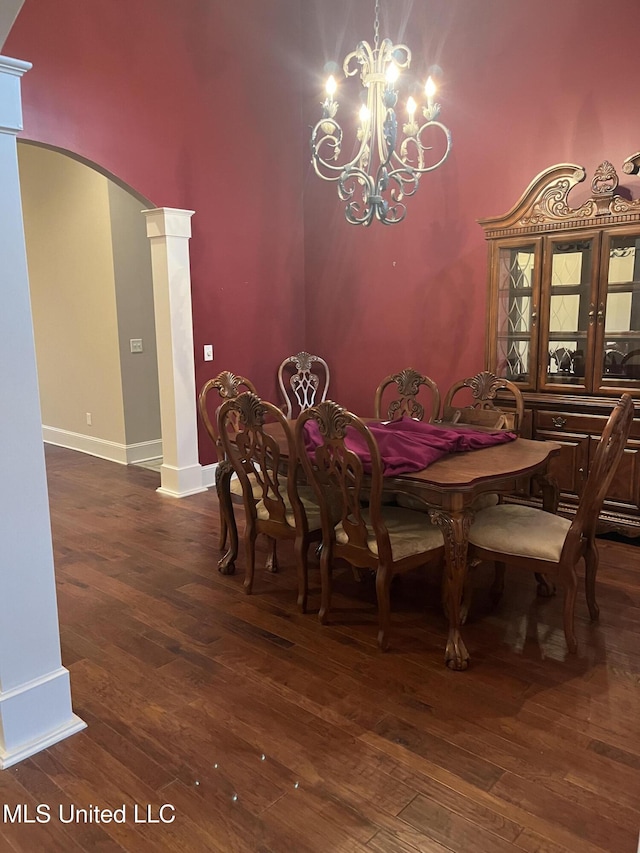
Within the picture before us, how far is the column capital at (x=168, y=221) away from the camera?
460cm

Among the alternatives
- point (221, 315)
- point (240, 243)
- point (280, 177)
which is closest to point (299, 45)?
point (280, 177)

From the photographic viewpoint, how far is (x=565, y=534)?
8.57 ft

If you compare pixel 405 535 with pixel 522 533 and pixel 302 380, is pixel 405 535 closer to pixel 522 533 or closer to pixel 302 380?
pixel 522 533

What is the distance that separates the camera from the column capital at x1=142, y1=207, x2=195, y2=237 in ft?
15.1

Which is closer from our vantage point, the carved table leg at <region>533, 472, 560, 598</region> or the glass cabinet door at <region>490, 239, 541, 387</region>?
the carved table leg at <region>533, 472, 560, 598</region>

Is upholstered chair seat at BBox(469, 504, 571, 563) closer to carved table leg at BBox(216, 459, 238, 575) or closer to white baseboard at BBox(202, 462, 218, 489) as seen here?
carved table leg at BBox(216, 459, 238, 575)

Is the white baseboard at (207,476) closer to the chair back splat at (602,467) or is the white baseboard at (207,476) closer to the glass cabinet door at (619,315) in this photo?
the glass cabinet door at (619,315)

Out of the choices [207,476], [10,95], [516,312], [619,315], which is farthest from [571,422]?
[10,95]

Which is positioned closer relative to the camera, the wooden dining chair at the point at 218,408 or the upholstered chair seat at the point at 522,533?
the upholstered chair seat at the point at 522,533

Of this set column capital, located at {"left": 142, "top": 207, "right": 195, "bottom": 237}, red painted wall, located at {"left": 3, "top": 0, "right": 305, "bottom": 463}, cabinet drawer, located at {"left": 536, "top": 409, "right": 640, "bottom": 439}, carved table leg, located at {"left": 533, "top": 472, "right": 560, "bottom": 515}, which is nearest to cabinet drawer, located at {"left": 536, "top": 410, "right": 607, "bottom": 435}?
cabinet drawer, located at {"left": 536, "top": 409, "right": 640, "bottom": 439}

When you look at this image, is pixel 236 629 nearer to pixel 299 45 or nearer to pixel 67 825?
pixel 67 825

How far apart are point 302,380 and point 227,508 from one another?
2.43 metres

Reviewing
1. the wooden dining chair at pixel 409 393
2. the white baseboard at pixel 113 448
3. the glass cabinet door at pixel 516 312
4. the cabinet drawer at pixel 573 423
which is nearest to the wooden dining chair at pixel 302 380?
the white baseboard at pixel 113 448

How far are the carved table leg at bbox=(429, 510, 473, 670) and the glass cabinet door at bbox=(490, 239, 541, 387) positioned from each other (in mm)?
1867
